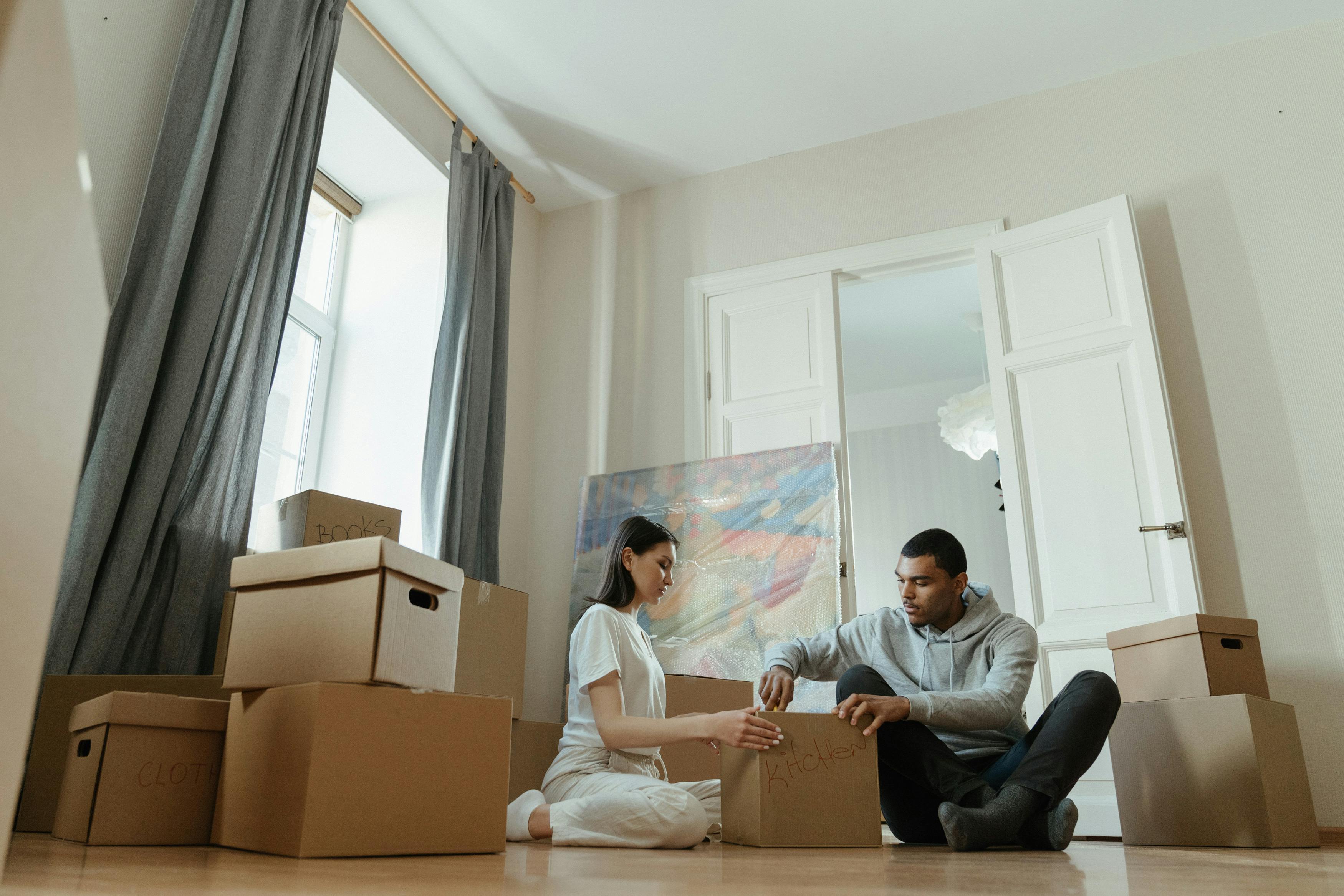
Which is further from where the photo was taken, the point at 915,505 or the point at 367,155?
the point at 915,505

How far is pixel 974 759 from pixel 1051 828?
26 centimetres

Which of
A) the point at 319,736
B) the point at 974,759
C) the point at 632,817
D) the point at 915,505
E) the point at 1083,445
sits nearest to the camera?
the point at 319,736

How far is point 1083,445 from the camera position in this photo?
3.06 m

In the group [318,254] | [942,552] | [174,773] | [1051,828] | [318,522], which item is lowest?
[1051,828]

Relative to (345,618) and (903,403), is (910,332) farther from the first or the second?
(345,618)

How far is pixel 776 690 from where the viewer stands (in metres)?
2.04

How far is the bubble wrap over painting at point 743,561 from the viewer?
3.24 m

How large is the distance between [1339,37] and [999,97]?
1.06 meters

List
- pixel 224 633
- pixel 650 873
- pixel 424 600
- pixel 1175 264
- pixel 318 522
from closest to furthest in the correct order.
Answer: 1. pixel 650 873
2. pixel 424 600
3. pixel 224 633
4. pixel 318 522
5. pixel 1175 264

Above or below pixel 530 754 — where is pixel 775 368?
above

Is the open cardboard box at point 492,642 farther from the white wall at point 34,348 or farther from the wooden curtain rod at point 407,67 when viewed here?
the white wall at point 34,348

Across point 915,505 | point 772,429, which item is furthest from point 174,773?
point 915,505

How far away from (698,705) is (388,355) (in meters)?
1.71

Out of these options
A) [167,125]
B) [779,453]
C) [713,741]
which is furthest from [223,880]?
[779,453]
